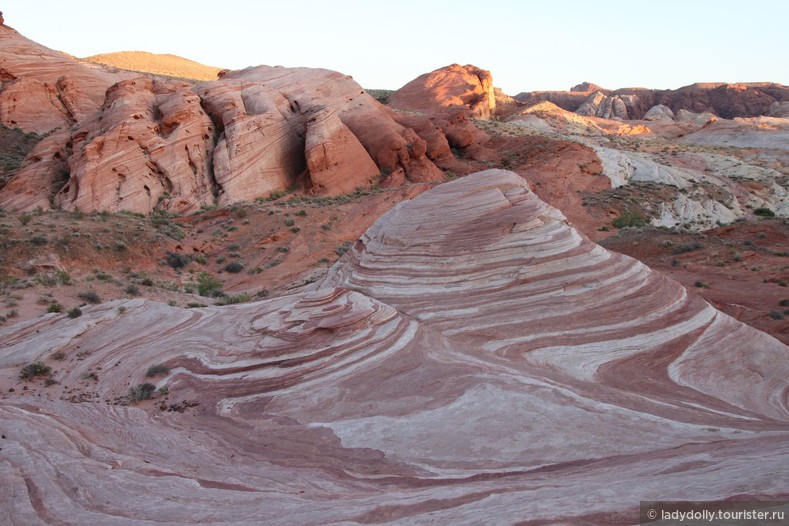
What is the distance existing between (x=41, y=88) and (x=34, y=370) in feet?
130

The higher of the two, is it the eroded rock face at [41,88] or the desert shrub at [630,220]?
the eroded rock face at [41,88]

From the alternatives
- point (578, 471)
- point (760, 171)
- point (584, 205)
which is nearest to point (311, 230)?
point (584, 205)

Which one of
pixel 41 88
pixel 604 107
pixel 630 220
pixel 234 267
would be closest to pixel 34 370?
pixel 234 267

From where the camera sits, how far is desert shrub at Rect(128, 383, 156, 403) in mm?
9070

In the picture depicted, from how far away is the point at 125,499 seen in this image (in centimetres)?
573

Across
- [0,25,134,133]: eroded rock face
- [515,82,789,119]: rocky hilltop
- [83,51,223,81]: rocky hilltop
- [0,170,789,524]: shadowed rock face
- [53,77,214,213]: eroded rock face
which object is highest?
[83,51,223,81]: rocky hilltop

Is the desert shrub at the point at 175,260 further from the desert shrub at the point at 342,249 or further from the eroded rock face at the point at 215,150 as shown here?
the desert shrub at the point at 342,249

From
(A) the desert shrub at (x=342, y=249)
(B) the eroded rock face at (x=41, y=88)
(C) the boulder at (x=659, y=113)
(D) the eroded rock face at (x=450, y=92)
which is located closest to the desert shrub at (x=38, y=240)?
(A) the desert shrub at (x=342, y=249)

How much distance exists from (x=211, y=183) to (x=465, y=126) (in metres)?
20.3

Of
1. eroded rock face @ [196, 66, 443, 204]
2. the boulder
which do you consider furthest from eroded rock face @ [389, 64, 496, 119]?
the boulder

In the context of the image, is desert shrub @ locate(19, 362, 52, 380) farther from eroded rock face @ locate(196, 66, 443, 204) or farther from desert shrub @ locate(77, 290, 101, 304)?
eroded rock face @ locate(196, 66, 443, 204)

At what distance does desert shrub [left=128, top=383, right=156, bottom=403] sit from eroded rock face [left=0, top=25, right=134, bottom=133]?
35.5 metres

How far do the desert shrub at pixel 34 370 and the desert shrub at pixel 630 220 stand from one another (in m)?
28.5

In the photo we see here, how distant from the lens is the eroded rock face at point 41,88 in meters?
39.6
